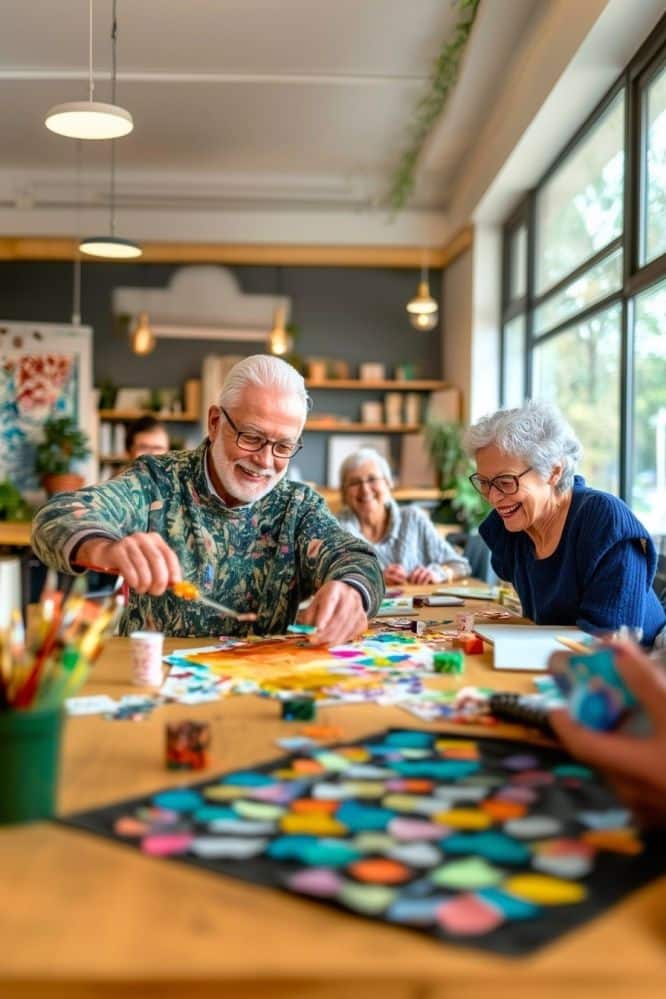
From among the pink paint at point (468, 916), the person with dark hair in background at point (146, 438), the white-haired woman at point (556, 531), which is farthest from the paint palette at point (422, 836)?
the person with dark hair in background at point (146, 438)

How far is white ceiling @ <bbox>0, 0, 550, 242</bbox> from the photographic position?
651 centimetres

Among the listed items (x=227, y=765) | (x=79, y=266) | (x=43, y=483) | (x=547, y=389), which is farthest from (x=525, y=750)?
(x=79, y=266)

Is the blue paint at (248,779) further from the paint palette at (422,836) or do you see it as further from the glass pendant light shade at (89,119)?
the glass pendant light shade at (89,119)

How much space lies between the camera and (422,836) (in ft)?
3.64

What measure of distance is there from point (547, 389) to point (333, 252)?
3344 millimetres

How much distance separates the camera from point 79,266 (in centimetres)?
1085

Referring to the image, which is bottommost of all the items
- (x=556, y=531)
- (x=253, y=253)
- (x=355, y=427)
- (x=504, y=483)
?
(x=556, y=531)

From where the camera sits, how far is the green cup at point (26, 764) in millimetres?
1147

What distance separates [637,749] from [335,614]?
3.79 feet

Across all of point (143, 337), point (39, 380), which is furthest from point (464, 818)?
point (39, 380)

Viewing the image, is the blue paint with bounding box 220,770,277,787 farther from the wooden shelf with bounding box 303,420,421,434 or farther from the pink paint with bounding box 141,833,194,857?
the wooden shelf with bounding box 303,420,421,434

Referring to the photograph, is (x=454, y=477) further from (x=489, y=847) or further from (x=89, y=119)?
(x=489, y=847)

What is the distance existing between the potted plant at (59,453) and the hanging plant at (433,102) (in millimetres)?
3932

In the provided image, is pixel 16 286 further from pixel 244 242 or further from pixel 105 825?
pixel 105 825
